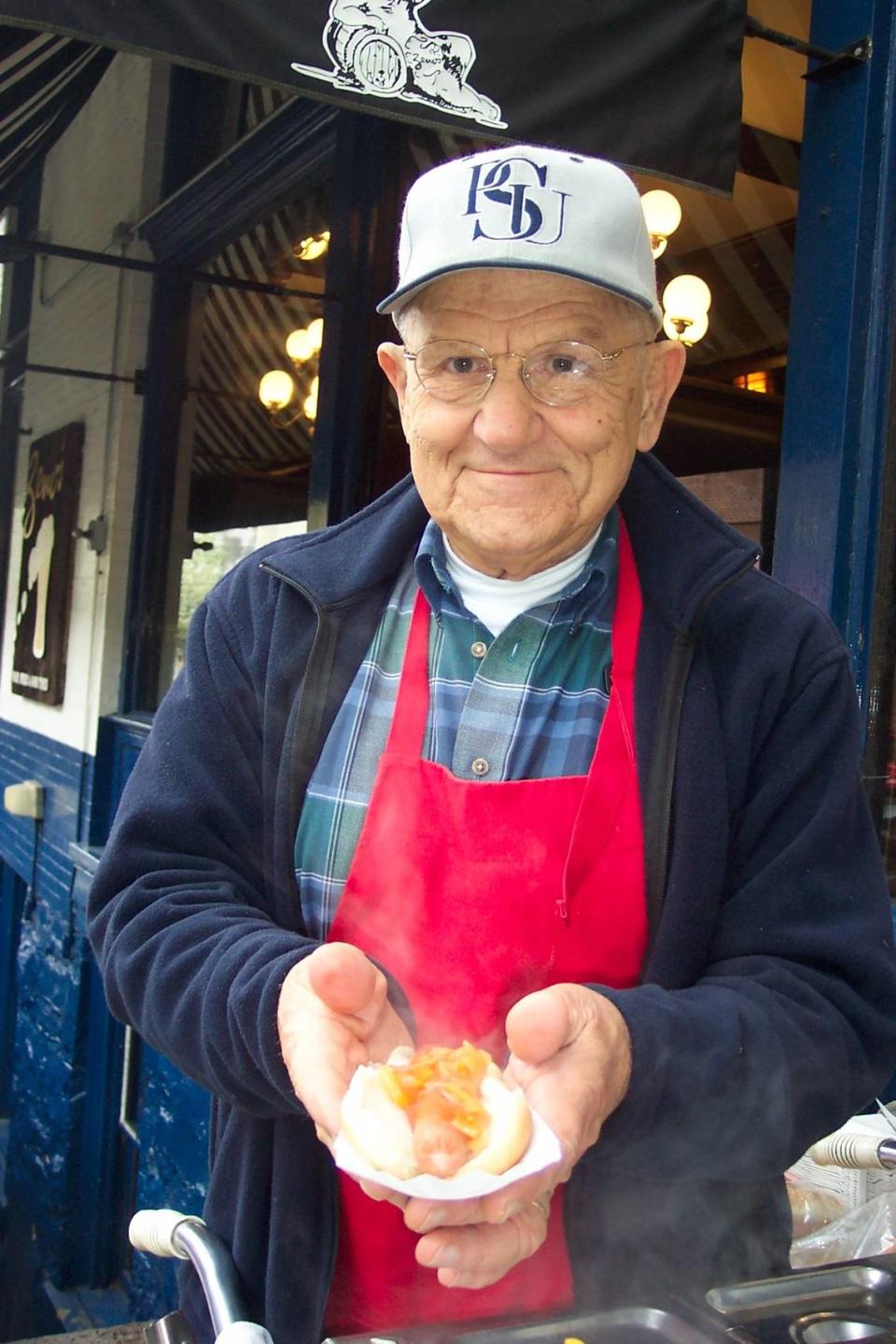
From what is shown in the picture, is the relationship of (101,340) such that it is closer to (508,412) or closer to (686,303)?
(686,303)

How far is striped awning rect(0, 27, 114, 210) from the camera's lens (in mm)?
4789

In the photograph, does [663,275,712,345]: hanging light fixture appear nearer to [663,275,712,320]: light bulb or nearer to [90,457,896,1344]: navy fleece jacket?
[663,275,712,320]: light bulb

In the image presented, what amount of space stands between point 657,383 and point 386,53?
1.29 m

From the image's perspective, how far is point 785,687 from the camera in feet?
5.23

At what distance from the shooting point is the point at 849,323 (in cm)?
313

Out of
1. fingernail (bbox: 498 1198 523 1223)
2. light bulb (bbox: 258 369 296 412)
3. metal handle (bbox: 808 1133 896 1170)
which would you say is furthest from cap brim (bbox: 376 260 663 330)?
light bulb (bbox: 258 369 296 412)

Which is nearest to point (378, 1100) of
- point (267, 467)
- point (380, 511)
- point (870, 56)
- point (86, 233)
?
point (380, 511)

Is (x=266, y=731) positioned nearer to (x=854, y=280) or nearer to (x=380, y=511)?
(x=380, y=511)

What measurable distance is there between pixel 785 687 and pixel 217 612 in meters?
0.79

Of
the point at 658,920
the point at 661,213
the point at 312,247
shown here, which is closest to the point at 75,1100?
the point at 312,247

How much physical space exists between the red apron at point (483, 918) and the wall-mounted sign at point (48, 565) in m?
5.89

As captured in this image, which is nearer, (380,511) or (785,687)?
(785,687)

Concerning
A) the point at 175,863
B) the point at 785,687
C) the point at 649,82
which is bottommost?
the point at 175,863

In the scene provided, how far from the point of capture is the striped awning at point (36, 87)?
4.79 meters
